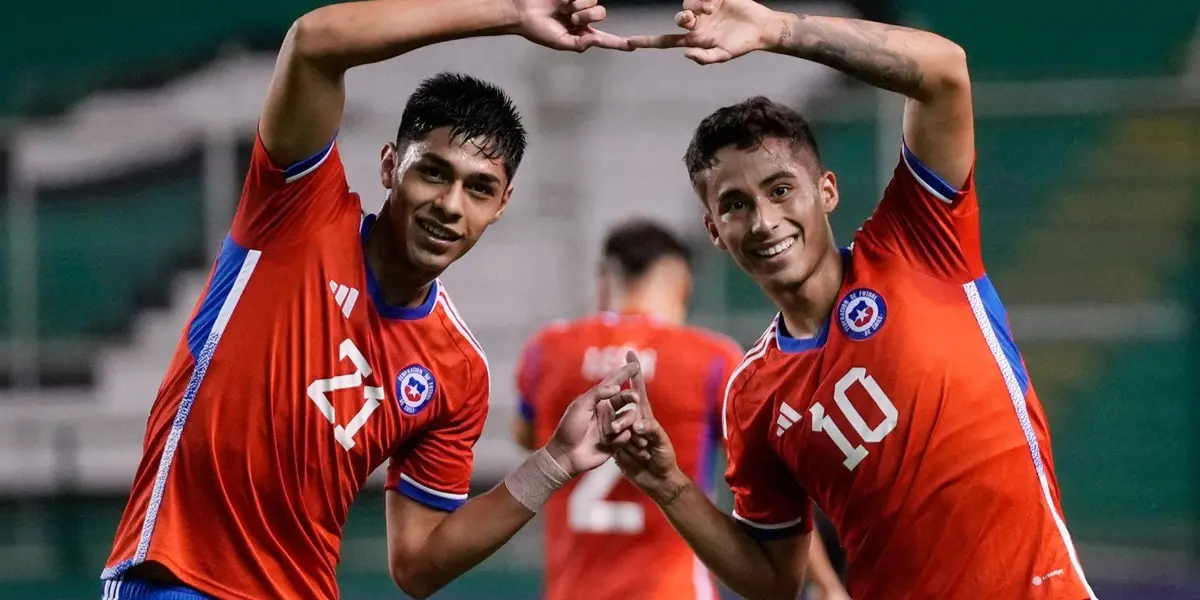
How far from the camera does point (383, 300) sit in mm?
3541

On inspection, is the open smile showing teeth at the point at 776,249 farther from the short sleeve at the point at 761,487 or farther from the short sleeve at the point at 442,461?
the short sleeve at the point at 442,461

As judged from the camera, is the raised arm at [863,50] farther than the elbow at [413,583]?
No

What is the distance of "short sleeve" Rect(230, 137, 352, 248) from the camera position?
10.7 feet

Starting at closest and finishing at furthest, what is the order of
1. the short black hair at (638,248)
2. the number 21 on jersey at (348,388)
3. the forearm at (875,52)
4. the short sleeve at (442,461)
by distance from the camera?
1. the forearm at (875,52)
2. the number 21 on jersey at (348,388)
3. the short sleeve at (442,461)
4. the short black hair at (638,248)

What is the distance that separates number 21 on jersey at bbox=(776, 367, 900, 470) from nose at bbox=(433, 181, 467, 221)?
3.15 feet

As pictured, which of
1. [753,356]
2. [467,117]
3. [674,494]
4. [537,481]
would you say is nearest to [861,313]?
[753,356]

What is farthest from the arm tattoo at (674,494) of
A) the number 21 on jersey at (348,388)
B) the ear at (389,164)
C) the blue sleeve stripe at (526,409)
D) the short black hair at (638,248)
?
the blue sleeve stripe at (526,409)

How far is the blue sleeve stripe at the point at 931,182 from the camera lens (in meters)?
3.31

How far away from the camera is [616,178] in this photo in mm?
10156

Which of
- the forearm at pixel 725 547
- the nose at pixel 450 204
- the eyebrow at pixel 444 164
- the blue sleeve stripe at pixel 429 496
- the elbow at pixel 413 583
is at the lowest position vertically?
the elbow at pixel 413 583

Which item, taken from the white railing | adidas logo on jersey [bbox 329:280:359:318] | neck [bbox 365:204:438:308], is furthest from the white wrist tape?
the white railing

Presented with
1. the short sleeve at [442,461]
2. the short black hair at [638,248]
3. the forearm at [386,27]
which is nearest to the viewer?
the forearm at [386,27]

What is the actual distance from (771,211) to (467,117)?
0.78 meters

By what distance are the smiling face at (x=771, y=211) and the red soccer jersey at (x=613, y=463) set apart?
155 centimetres
